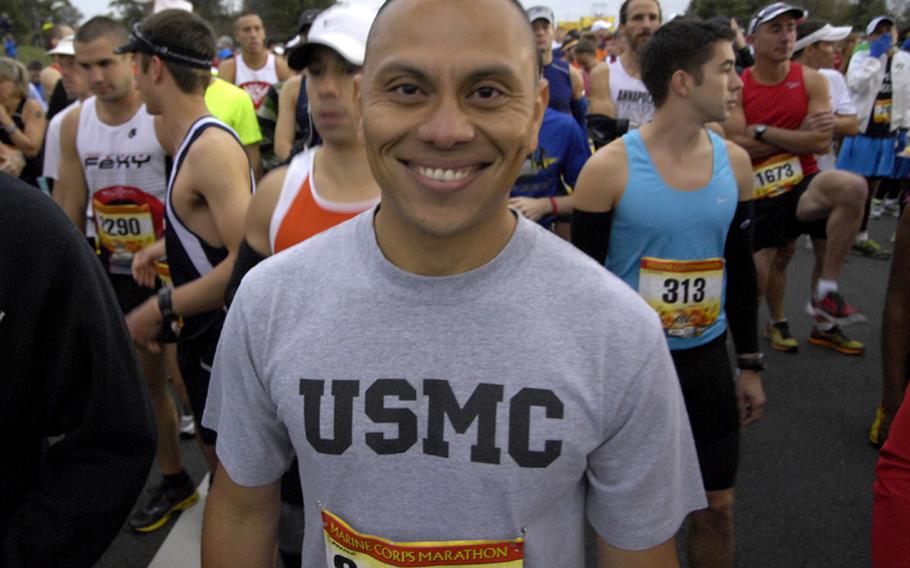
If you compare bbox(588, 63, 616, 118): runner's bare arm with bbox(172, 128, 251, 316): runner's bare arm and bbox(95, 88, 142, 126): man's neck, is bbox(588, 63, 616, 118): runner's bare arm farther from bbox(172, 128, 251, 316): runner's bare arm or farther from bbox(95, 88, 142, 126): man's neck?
bbox(172, 128, 251, 316): runner's bare arm

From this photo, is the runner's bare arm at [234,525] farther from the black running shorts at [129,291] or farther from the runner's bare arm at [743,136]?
the runner's bare arm at [743,136]

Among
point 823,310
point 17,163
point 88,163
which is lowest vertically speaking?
point 823,310

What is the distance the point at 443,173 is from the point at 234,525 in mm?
748

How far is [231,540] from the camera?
1.35 meters

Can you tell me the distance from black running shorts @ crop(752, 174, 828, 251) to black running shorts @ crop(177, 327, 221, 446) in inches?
140

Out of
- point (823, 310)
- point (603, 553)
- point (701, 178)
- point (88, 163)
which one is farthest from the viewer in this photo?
point (823, 310)

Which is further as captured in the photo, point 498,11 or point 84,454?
point 84,454

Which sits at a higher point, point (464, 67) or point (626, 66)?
point (464, 67)

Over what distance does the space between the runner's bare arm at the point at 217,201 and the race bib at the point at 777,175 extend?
11.7 ft

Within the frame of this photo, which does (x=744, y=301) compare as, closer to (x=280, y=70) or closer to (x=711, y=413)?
(x=711, y=413)

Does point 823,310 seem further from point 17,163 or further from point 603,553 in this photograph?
point 17,163

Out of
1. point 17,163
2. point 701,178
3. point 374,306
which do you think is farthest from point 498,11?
point 17,163

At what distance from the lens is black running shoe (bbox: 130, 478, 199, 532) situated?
10.5 ft

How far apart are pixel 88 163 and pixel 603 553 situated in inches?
125
